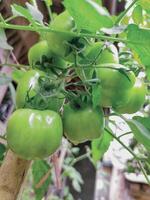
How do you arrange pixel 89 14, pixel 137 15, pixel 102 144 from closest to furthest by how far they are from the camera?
→ pixel 89 14
pixel 137 15
pixel 102 144

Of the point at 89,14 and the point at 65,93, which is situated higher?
the point at 89,14

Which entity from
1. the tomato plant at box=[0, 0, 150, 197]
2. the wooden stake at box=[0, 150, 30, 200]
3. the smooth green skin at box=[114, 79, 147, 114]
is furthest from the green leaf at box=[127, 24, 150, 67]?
the wooden stake at box=[0, 150, 30, 200]

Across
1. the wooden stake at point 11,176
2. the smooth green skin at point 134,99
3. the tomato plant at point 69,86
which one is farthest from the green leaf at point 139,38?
the wooden stake at point 11,176

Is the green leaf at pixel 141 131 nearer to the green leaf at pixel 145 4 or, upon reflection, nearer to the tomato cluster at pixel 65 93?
the tomato cluster at pixel 65 93

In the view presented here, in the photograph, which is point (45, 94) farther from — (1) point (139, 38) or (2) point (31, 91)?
(1) point (139, 38)

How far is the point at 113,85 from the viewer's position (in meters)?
0.39

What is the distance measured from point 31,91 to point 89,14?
12cm

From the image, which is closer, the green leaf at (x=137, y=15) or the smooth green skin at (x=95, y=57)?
the smooth green skin at (x=95, y=57)

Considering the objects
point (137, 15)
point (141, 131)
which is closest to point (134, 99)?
point (141, 131)

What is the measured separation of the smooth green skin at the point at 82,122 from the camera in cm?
40

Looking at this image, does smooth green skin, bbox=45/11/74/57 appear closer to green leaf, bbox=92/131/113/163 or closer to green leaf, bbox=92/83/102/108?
green leaf, bbox=92/83/102/108

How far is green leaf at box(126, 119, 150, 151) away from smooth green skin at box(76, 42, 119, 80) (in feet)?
0.26

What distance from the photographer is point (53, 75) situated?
0.42 metres

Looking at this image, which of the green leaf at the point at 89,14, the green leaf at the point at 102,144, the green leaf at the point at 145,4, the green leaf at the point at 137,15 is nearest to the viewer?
the green leaf at the point at 89,14
